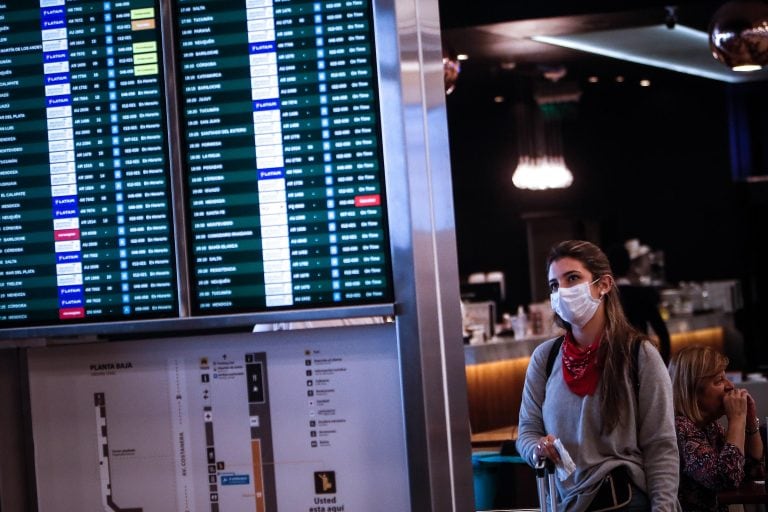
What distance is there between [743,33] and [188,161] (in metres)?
4.20

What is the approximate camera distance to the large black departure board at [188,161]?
93.7 inches

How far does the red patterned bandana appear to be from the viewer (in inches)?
131

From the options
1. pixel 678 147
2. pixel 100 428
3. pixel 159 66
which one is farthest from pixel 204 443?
pixel 678 147

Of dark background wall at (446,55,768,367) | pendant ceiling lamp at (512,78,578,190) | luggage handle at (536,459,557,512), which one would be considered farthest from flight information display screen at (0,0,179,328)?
dark background wall at (446,55,768,367)

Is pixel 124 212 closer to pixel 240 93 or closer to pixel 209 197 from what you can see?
pixel 209 197

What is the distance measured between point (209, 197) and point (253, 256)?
15cm

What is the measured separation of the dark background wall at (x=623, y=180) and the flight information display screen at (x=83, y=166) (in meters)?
11.5

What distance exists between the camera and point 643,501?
10.7 feet

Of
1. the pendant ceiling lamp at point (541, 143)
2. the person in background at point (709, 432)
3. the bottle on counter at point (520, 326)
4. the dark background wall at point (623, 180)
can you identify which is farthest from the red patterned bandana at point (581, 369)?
the dark background wall at point (623, 180)

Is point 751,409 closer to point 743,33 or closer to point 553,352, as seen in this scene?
point 553,352

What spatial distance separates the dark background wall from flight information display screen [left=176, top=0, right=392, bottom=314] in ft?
37.9

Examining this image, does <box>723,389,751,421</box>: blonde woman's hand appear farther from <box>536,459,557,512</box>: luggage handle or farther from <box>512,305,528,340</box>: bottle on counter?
<box>512,305,528,340</box>: bottle on counter

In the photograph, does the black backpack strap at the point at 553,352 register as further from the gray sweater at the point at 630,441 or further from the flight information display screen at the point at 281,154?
the flight information display screen at the point at 281,154

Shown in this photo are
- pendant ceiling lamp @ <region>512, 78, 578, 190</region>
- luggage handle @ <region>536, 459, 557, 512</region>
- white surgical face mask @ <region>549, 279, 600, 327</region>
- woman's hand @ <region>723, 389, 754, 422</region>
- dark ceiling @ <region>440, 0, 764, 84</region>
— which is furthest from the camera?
pendant ceiling lamp @ <region>512, 78, 578, 190</region>
